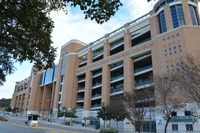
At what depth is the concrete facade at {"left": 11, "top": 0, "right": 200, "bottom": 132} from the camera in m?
44.6

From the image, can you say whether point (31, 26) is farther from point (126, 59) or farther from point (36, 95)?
point (36, 95)

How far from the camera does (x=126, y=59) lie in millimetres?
56281

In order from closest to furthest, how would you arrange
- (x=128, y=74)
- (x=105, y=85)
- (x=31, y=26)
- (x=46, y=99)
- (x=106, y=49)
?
(x=31, y=26) < (x=128, y=74) < (x=105, y=85) < (x=106, y=49) < (x=46, y=99)

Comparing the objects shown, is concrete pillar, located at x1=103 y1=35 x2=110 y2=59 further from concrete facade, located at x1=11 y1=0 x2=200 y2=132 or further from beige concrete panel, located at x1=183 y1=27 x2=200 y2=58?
beige concrete panel, located at x1=183 y1=27 x2=200 y2=58

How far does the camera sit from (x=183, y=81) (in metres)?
20.7

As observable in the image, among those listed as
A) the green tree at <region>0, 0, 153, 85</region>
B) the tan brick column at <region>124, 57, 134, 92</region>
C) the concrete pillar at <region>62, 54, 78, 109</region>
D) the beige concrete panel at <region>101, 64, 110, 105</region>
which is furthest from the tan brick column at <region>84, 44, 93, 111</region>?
the green tree at <region>0, 0, 153, 85</region>

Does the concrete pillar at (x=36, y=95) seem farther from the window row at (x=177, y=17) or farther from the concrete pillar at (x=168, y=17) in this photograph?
the concrete pillar at (x=168, y=17)

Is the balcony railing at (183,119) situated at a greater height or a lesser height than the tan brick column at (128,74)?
lesser

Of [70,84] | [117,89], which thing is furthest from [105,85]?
[70,84]

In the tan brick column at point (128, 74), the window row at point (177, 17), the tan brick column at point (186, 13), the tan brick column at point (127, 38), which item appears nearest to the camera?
the tan brick column at point (186, 13)

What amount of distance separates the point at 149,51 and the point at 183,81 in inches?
1253

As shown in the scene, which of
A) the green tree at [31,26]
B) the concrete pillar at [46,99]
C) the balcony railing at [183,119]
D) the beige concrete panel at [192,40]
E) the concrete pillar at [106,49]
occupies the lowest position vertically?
the balcony railing at [183,119]

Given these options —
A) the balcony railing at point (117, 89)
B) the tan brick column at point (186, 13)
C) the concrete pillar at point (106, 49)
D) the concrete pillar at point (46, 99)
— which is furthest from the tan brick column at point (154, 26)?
the concrete pillar at point (46, 99)

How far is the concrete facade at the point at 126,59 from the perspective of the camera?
4462cm
